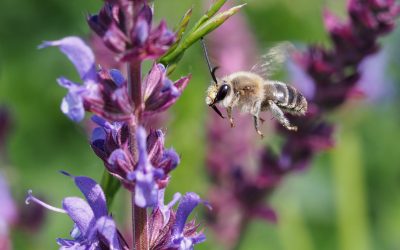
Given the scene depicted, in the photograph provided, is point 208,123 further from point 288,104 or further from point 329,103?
point 288,104

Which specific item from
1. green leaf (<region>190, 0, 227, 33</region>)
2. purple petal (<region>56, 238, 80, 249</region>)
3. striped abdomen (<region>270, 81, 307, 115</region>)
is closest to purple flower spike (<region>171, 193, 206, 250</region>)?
purple petal (<region>56, 238, 80, 249</region>)

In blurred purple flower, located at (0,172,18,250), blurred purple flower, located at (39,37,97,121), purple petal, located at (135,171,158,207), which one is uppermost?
blurred purple flower, located at (0,172,18,250)

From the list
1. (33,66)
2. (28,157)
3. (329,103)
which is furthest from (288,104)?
(33,66)

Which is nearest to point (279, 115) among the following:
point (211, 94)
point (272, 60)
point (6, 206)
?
point (211, 94)

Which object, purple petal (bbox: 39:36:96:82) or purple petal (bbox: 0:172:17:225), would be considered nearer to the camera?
purple petal (bbox: 39:36:96:82)

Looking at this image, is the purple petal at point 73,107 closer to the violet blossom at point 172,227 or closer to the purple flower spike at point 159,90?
the purple flower spike at point 159,90

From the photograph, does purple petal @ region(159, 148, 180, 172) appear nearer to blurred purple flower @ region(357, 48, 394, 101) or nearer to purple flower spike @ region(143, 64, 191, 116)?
purple flower spike @ region(143, 64, 191, 116)

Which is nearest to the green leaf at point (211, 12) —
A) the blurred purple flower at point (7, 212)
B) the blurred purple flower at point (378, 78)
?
the blurred purple flower at point (7, 212)

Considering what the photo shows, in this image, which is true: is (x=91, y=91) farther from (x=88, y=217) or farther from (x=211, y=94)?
(x=211, y=94)
